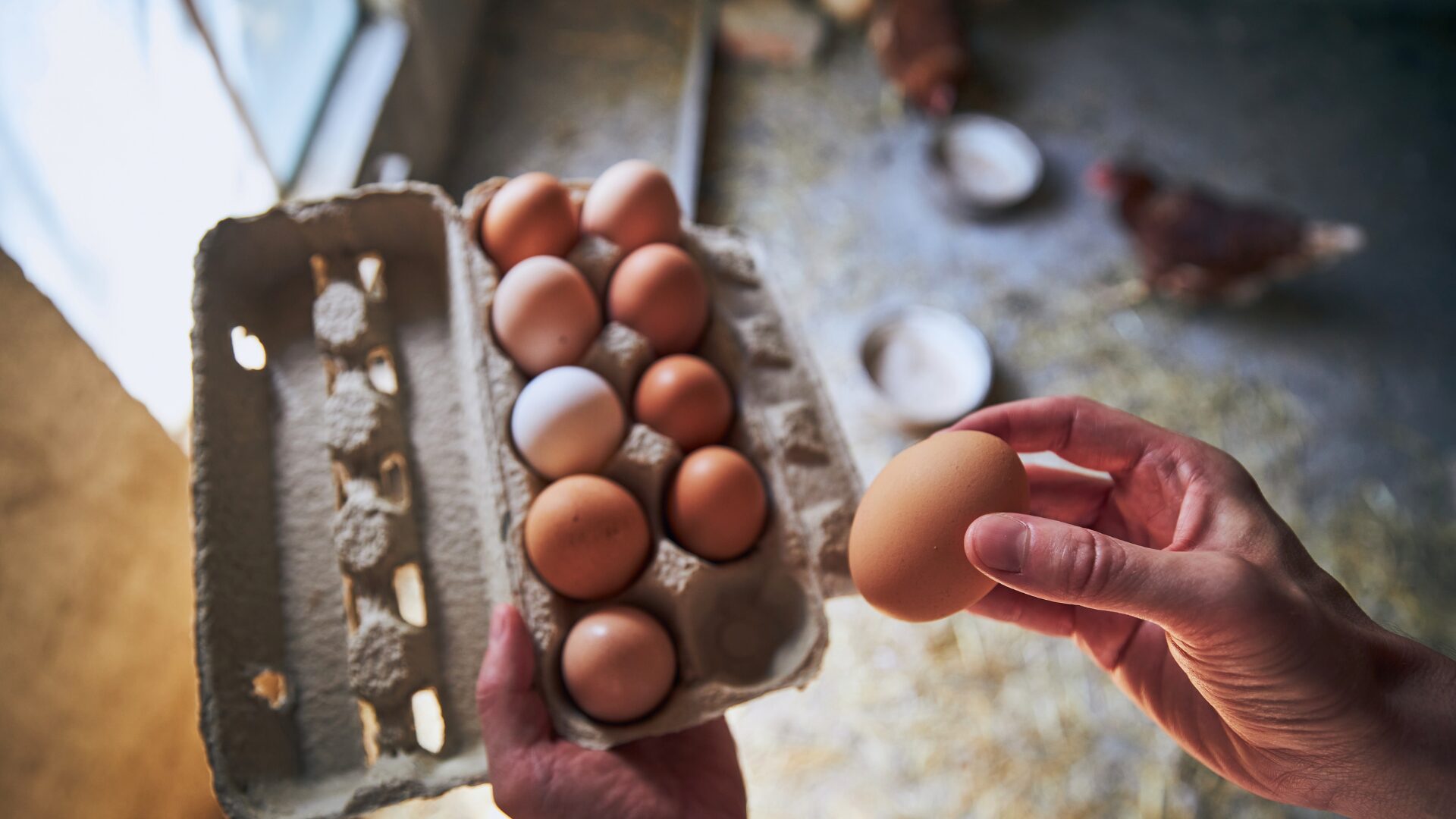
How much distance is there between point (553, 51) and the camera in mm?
2705

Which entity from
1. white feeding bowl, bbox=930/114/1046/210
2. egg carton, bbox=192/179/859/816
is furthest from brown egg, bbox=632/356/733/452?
white feeding bowl, bbox=930/114/1046/210

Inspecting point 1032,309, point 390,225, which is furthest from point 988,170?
point 390,225

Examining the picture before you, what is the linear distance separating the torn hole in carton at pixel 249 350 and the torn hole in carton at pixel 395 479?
246 mm

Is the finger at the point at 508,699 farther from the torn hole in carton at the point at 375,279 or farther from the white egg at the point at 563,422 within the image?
the torn hole in carton at the point at 375,279

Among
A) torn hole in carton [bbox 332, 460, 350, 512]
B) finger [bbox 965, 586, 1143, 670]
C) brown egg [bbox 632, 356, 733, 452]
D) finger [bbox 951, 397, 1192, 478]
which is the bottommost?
finger [bbox 965, 586, 1143, 670]

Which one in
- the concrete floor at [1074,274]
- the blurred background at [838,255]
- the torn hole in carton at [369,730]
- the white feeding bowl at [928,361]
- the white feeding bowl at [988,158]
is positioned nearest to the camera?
the torn hole in carton at [369,730]

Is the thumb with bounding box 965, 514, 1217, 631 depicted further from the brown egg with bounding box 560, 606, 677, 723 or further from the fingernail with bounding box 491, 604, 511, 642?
the fingernail with bounding box 491, 604, 511, 642

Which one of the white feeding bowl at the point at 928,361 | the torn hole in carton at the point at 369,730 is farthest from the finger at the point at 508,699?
the white feeding bowl at the point at 928,361

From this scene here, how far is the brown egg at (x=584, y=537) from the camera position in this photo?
109 cm

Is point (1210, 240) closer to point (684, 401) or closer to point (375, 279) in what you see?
point (684, 401)

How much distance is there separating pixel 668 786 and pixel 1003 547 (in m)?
0.55

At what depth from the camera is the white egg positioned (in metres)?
1.17


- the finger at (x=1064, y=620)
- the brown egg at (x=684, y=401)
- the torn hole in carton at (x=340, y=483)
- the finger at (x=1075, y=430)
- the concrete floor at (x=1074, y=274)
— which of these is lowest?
the concrete floor at (x=1074, y=274)

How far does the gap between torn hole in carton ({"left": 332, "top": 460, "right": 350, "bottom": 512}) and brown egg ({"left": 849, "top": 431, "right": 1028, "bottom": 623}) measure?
29.0 inches
